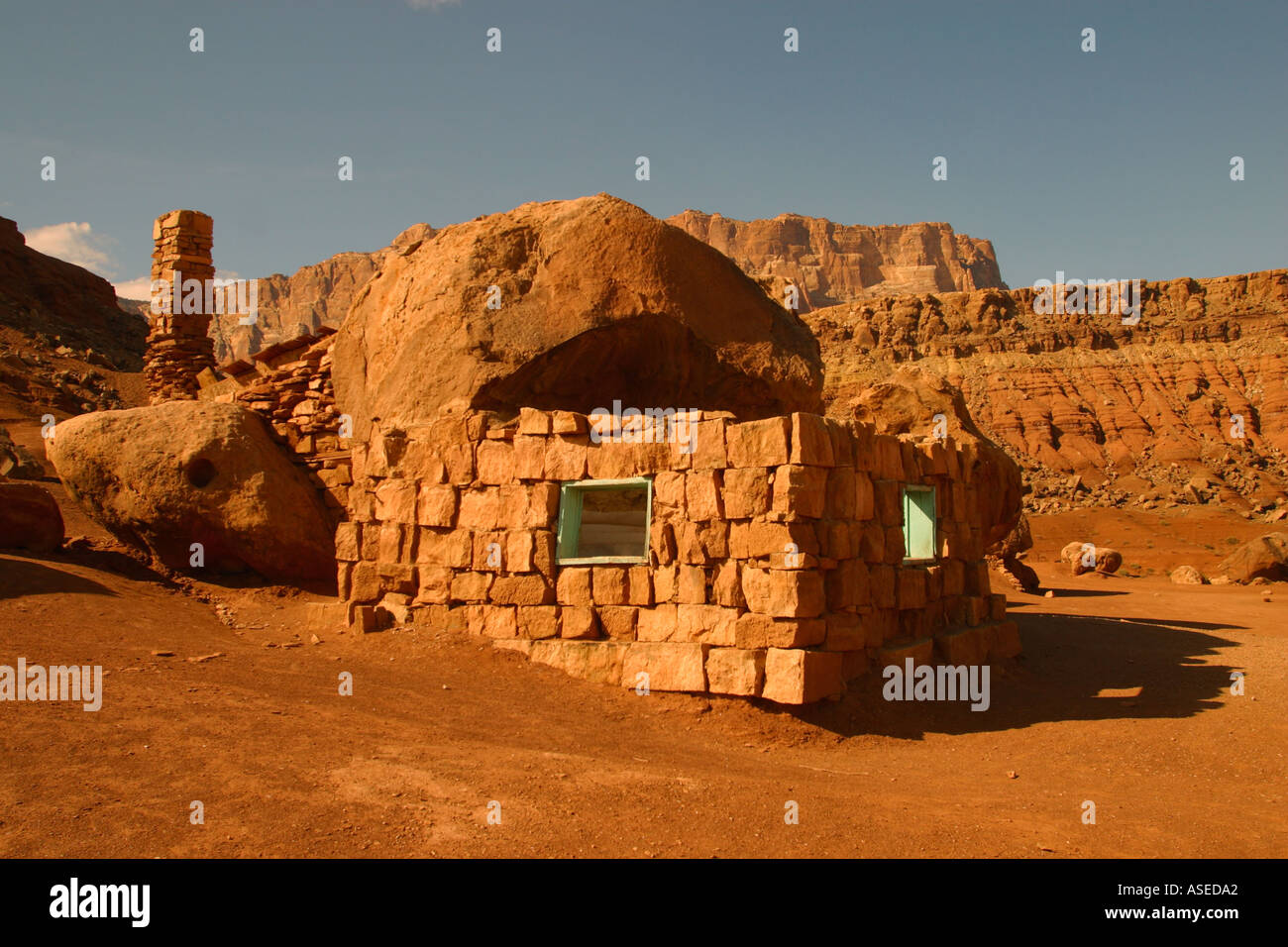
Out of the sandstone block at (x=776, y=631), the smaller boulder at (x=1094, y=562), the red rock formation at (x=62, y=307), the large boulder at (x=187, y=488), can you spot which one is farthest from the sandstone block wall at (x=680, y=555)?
the red rock formation at (x=62, y=307)

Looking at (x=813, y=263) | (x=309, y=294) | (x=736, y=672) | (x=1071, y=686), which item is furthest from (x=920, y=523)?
A: (x=309, y=294)

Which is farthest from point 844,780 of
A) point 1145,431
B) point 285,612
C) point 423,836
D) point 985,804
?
point 1145,431

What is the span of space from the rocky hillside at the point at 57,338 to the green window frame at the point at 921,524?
16111 millimetres

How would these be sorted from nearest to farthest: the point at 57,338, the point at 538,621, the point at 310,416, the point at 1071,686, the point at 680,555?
1. the point at 680,555
2. the point at 538,621
3. the point at 1071,686
4. the point at 310,416
5. the point at 57,338

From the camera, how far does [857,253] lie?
13475cm

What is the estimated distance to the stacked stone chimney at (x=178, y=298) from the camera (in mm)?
17391

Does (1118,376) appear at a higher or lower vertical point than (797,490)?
higher

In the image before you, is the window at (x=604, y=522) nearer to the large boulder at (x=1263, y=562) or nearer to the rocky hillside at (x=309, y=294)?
the large boulder at (x=1263, y=562)

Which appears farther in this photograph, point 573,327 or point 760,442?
point 573,327

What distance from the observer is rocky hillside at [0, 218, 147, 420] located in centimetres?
2007

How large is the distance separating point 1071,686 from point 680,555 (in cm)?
505

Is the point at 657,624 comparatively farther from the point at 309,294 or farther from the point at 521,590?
the point at 309,294

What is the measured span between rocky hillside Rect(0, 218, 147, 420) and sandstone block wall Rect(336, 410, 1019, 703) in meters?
12.1
